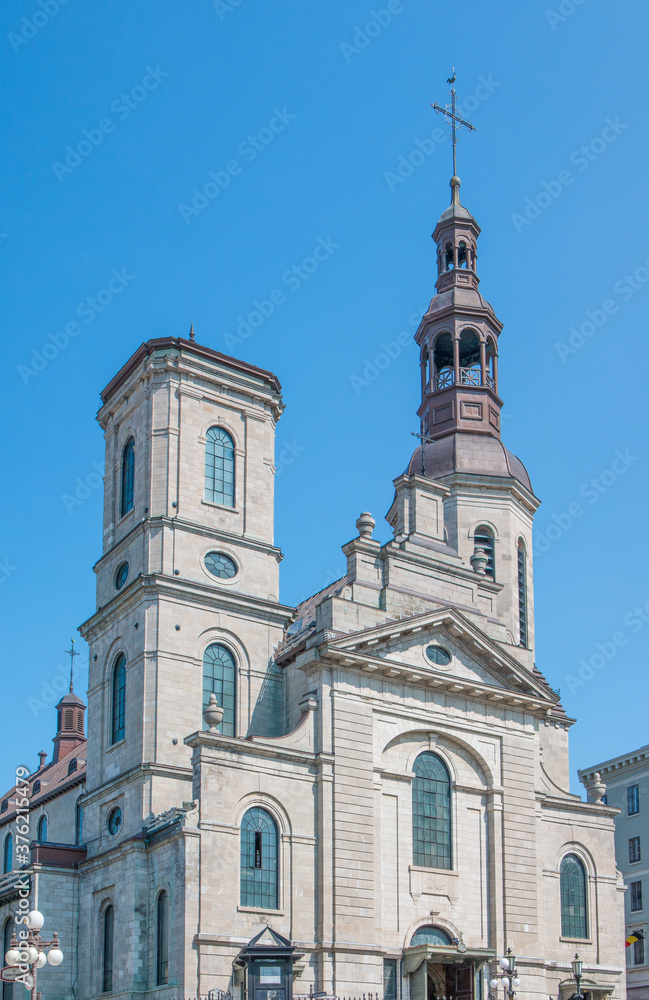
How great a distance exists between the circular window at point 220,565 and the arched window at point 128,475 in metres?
3.56

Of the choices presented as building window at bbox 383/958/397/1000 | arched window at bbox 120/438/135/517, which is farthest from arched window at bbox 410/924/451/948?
arched window at bbox 120/438/135/517

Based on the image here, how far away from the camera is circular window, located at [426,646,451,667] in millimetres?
40094

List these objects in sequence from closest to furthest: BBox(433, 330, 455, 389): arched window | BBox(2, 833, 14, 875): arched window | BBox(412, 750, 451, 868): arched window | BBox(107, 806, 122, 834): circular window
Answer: BBox(107, 806, 122, 834): circular window → BBox(412, 750, 451, 868): arched window → BBox(433, 330, 455, 389): arched window → BBox(2, 833, 14, 875): arched window

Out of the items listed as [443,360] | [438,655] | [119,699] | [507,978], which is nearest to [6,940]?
[119,699]

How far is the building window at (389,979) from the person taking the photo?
35.8m

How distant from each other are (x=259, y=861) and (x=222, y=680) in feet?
21.6

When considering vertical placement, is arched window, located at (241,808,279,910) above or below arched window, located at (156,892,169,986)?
above

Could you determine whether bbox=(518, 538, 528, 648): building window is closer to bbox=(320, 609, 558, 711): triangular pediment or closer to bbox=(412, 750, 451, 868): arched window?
bbox=(320, 609, 558, 711): triangular pediment

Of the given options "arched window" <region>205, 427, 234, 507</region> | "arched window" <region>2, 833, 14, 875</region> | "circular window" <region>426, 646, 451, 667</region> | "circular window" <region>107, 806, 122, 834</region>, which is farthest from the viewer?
"arched window" <region>2, 833, 14, 875</region>

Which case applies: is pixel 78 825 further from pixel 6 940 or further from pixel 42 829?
pixel 42 829

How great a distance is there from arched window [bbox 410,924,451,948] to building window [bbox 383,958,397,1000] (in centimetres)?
100

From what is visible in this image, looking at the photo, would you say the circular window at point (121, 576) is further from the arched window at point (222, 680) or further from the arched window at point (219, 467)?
the arched window at point (222, 680)

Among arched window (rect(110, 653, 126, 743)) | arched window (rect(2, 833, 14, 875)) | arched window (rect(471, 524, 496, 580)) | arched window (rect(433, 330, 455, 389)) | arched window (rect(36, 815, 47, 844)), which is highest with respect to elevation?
arched window (rect(433, 330, 455, 389))

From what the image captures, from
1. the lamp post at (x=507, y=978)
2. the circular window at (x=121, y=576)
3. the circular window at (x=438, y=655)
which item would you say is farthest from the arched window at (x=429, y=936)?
the circular window at (x=121, y=576)
